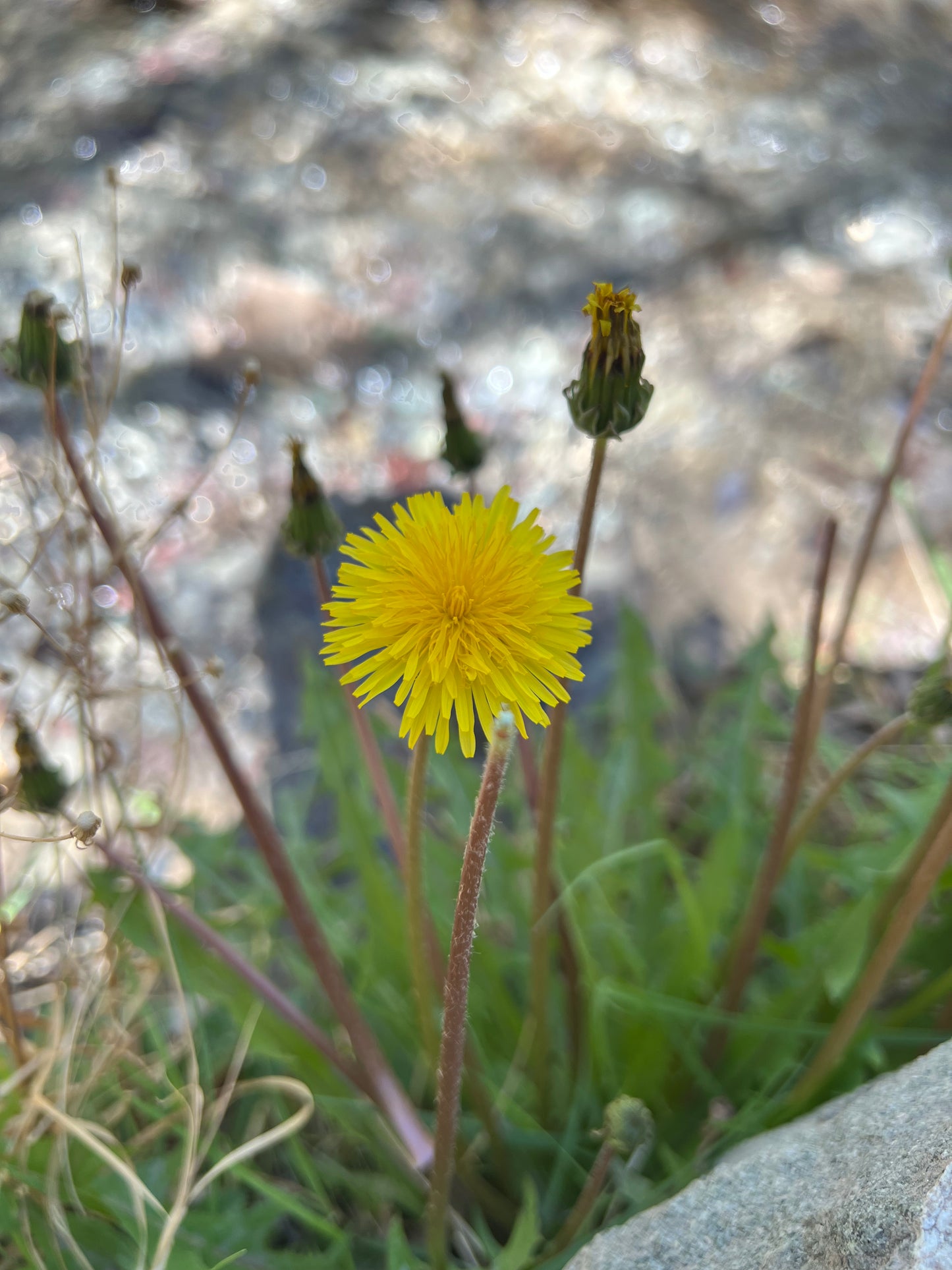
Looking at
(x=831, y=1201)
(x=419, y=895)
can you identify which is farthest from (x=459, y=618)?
(x=831, y=1201)

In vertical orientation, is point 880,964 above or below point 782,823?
below

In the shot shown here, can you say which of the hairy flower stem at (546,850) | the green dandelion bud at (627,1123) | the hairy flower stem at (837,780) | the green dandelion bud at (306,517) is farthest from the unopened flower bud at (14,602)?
the hairy flower stem at (837,780)

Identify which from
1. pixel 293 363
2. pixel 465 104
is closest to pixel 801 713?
pixel 293 363

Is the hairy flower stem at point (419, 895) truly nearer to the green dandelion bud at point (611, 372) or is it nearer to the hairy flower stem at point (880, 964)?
the green dandelion bud at point (611, 372)

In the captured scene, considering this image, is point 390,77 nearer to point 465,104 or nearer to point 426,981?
point 465,104

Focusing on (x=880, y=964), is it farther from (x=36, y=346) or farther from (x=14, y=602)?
(x=36, y=346)

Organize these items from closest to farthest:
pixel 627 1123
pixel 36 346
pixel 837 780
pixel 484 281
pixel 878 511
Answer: pixel 627 1123 < pixel 36 346 < pixel 837 780 < pixel 878 511 < pixel 484 281
